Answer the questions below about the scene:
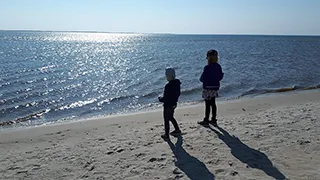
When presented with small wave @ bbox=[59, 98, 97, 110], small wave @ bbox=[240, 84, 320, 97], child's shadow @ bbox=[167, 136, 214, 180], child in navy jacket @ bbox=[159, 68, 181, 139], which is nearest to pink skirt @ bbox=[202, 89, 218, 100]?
child in navy jacket @ bbox=[159, 68, 181, 139]

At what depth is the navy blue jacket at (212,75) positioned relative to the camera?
7258 millimetres

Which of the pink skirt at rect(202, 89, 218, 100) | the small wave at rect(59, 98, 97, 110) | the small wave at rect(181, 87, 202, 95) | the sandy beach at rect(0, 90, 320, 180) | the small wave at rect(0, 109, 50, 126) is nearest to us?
the sandy beach at rect(0, 90, 320, 180)

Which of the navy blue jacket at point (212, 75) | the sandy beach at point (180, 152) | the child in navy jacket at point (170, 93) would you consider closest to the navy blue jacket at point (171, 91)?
the child in navy jacket at point (170, 93)

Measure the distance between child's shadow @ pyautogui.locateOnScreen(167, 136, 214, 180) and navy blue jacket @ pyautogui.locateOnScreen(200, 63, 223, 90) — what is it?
191 centimetres

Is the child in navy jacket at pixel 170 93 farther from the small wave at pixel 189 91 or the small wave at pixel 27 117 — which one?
the small wave at pixel 189 91

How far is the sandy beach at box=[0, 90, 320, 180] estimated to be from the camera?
5000mm

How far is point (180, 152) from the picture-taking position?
5895 millimetres

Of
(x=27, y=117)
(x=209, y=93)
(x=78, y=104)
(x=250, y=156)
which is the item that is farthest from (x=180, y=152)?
(x=78, y=104)

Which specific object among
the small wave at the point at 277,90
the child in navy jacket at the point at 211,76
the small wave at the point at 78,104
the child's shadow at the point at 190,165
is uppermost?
the child in navy jacket at the point at 211,76

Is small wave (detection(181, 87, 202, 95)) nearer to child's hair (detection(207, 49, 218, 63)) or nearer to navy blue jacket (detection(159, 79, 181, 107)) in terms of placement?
child's hair (detection(207, 49, 218, 63))

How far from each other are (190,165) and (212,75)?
271 centimetres

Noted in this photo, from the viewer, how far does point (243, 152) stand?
5723 mm

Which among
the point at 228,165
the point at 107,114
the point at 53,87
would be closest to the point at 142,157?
the point at 228,165

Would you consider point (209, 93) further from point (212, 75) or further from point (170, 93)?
point (170, 93)
